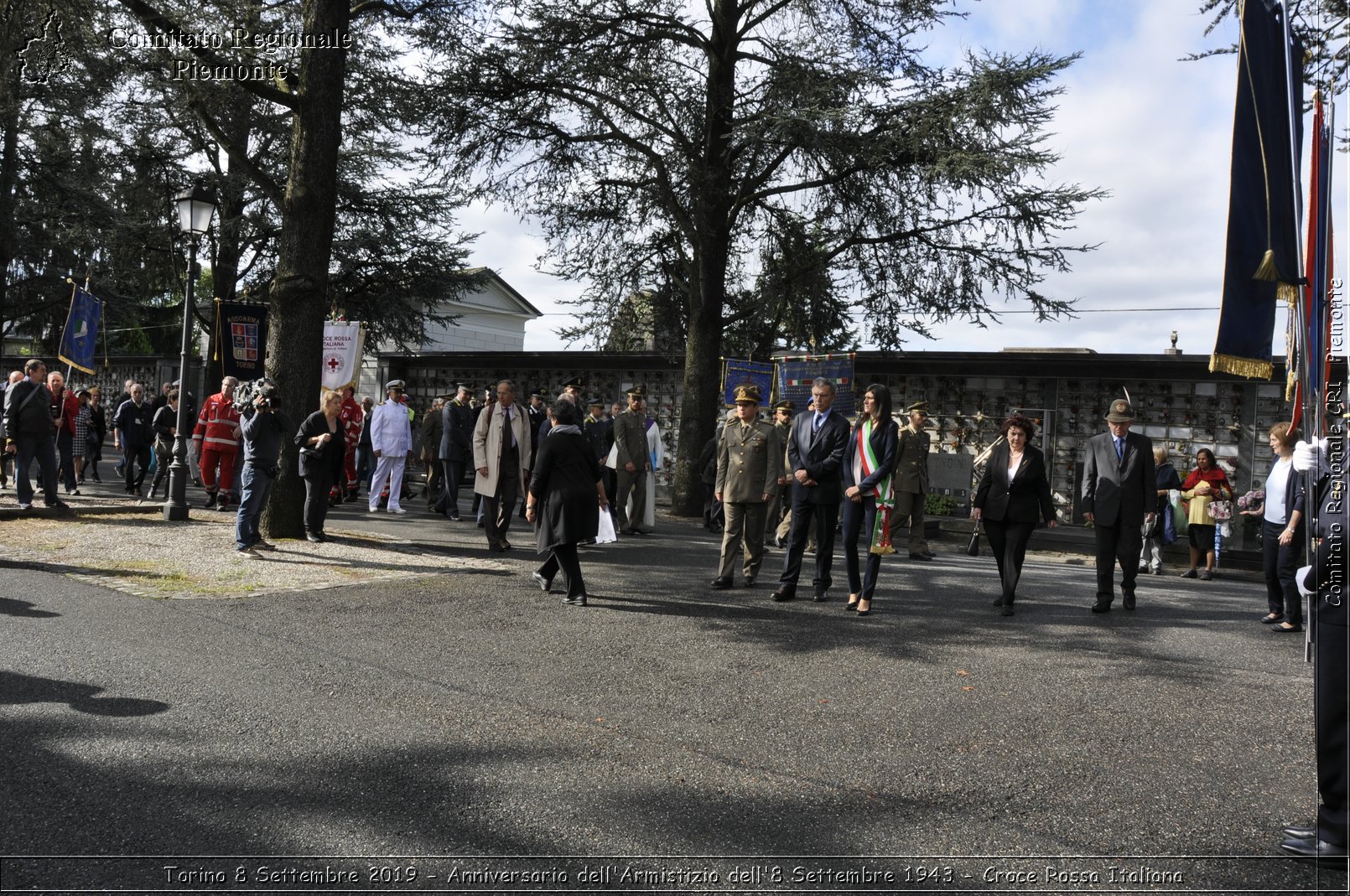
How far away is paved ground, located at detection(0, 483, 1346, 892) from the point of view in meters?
3.54

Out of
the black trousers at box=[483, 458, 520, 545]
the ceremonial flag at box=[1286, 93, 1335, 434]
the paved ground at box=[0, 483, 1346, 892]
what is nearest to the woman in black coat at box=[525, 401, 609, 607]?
the paved ground at box=[0, 483, 1346, 892]

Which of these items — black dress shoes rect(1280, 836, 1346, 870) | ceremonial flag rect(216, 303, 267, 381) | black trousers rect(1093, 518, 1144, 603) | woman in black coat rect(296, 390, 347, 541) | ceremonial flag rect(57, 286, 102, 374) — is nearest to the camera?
black dress shoes rect(1280, 836, 1346, 870)

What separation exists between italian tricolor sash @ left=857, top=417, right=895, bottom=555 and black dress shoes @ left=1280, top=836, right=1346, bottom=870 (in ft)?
16.5

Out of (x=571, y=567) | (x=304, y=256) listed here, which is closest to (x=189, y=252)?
(x=304, y=256)

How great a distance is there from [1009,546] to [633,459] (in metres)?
6.91

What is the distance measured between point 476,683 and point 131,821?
7.73 feet

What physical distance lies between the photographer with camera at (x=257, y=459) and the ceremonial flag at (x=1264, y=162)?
30.0 feet

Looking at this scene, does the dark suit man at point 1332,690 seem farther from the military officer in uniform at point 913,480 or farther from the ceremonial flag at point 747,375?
the ceremonial flag at point 747,375

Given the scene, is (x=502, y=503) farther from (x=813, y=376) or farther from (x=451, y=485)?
(x=813, y=376)

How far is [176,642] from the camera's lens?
21.3ft

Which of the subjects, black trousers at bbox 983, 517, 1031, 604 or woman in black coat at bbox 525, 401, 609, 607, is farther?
black trousers at bbox 983, 517, 1031, 604

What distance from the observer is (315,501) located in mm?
11945

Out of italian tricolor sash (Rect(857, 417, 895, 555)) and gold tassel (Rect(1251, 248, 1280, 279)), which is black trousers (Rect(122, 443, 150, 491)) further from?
gold tassel (Rect(1251, 248, 1280, 279))

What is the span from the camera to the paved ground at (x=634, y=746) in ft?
11.6
